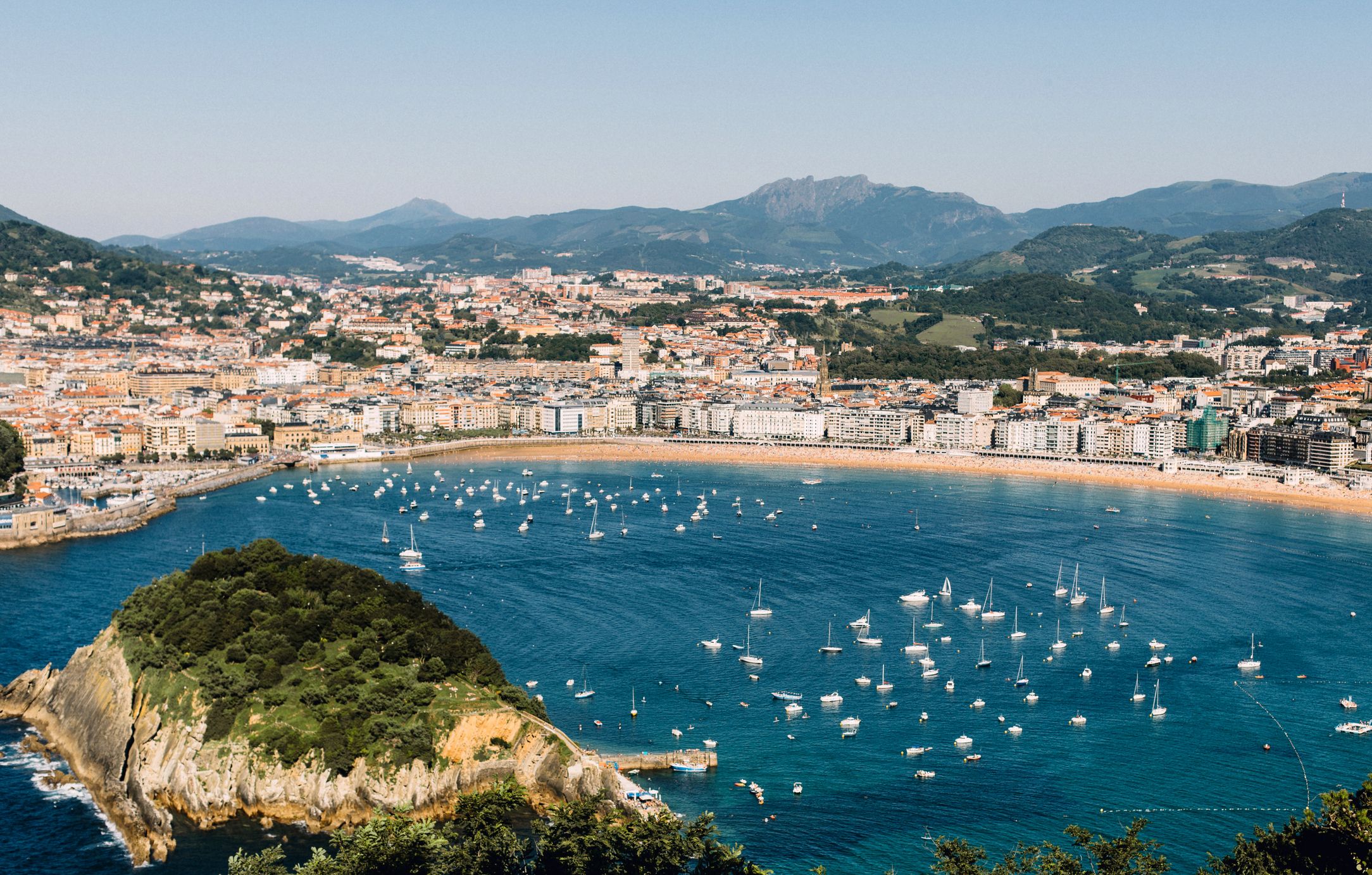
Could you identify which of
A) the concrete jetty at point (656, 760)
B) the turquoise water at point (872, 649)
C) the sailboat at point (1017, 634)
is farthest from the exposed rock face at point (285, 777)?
the sailboat at point (1017, 634)

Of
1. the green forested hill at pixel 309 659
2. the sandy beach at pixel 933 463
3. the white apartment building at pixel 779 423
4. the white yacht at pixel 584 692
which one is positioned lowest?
the sandy beach at pixel 933 463

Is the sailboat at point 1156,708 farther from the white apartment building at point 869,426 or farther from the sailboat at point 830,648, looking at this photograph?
the white apartment building at point 869,426

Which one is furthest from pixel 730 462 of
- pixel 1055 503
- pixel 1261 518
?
pixel 1261 518

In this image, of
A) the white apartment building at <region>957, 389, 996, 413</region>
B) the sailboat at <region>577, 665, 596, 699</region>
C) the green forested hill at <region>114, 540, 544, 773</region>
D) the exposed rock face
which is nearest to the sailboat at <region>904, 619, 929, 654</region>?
the sailboat at <region>577, 665, 596, 699</region>

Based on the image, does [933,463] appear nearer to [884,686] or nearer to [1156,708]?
[884,686]

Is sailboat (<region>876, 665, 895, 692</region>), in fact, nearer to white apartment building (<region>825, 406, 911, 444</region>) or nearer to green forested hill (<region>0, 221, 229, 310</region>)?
white apartment building (<region>825, 406, 911, 444</region>)

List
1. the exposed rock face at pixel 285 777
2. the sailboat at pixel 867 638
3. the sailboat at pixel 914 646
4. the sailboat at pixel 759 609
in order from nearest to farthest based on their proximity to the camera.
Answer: the exposed rock face at pixel 285 777, the sailboat at pixel 914 646, the sailboat at pixel 867 638, the sailboat at pixel 759 609
